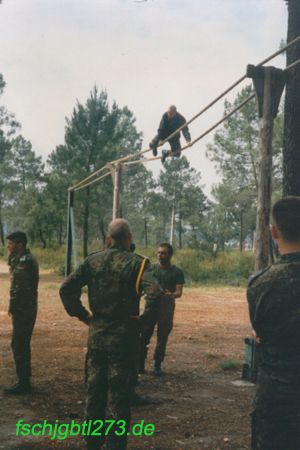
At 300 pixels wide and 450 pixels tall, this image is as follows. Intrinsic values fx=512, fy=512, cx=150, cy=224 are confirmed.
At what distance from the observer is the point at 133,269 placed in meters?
4.04

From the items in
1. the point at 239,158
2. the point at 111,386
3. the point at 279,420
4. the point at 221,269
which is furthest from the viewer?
the point at 239,158

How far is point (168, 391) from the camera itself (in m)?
6.42

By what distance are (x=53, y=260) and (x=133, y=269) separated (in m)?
29.0

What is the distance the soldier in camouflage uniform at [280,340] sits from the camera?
2.59 metres

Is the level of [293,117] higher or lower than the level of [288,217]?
higher

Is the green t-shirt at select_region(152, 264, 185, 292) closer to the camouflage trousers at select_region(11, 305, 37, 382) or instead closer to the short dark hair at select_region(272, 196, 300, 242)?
the camouflage trousers at select_region(11, 305, 37, 382)

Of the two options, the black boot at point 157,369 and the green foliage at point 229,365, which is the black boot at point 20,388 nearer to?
the black boot at point 157,369

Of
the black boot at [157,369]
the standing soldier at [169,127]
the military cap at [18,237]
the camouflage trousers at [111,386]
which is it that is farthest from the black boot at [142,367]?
the standing soldier at [169,127]

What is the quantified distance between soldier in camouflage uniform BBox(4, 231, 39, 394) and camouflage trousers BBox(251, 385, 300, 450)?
13.4ft

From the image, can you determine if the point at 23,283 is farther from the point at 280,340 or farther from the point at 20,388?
the point at 280,340

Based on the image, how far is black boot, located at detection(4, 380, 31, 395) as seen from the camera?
6.14 m

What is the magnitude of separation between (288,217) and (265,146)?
3.86 m

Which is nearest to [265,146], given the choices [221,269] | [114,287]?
[114,287]

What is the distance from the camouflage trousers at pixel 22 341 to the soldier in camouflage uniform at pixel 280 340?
401 centimetres
